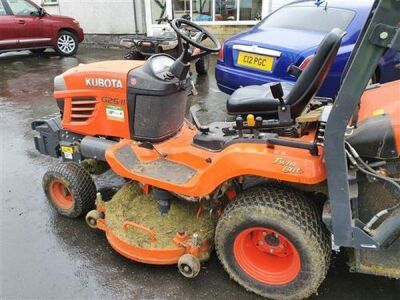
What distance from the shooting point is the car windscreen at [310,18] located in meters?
5.18

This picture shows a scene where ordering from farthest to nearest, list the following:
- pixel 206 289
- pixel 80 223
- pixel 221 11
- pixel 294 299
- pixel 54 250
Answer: pixel 221 11
pixel 80 223
pixel 54 250
pixel 206 289
pixel 294 299

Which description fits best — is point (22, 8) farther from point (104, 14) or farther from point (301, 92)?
point (301, 92)

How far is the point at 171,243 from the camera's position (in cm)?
265

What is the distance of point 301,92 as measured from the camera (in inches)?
93.4

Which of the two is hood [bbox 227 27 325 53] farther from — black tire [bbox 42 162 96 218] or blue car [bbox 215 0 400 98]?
black tire [bbox 42 162 96 218]

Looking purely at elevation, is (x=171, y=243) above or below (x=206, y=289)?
above

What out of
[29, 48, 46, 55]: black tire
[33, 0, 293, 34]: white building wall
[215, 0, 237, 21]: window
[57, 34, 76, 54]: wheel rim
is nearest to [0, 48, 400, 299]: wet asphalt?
[57, 34, 76, 54]: wheel rim

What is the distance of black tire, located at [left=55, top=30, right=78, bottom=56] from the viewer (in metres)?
10.6

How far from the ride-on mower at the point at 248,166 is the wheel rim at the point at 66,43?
802cm

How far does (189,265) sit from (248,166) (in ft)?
2.46

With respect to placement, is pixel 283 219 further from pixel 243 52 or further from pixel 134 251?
pixel 243 52

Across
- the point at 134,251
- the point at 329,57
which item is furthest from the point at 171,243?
the point at 329,57

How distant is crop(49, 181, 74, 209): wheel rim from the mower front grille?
0.61 metres

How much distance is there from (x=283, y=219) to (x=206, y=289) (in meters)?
0.75
